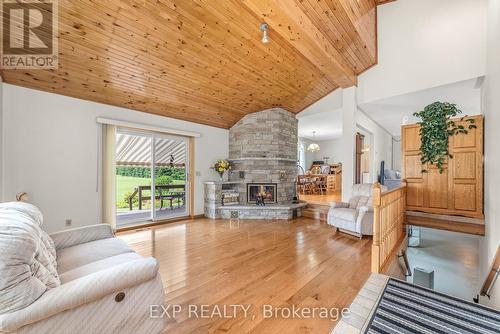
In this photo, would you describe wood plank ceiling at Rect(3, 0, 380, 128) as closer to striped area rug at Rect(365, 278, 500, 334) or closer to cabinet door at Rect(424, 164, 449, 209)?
cabinet door at Rect(424, 164, 449, 209)

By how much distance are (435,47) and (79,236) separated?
6.46m

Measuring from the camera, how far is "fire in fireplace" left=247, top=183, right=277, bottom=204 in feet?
19.1

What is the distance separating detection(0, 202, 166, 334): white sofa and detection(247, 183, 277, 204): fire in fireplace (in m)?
4.33

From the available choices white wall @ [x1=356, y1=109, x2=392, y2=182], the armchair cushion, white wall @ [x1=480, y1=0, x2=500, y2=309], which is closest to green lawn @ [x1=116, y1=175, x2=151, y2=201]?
the armchair cushion

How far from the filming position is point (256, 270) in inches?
103

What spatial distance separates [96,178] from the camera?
153 inches

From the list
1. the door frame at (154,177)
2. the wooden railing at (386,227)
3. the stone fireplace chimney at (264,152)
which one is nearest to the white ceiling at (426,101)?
the wooden railing at (386,227)

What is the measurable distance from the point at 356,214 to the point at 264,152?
277 cm

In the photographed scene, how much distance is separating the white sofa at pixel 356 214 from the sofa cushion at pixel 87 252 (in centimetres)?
363

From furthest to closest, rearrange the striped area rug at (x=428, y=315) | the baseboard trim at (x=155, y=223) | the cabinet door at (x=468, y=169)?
the baseboard trim at (x=155, y=223) → the cabinet door at (x=468, y=169) → the striped area rug at (x=428, y=315)

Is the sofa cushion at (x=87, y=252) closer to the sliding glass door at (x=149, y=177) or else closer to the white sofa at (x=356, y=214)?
Answer: the sliding glass door at (x=149, y=177)

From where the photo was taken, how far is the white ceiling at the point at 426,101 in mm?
4152

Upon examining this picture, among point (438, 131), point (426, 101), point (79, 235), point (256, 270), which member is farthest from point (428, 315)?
point (426, 101)

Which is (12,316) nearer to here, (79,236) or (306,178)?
(79,236)
